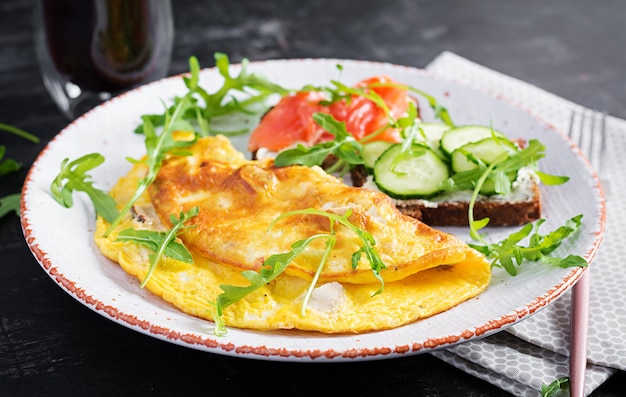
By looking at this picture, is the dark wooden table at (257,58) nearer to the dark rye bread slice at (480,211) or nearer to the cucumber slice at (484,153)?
the dark rye bread slice at (480,211)

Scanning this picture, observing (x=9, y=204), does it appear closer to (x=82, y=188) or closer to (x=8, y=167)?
(x=8, y=167)

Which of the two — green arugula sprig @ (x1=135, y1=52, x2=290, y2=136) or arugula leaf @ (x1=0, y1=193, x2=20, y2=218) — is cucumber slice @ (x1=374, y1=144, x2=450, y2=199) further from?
arugula leaf @ (x1=0, y1=193, x2=20, y2=218)

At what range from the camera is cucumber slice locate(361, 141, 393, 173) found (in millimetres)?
4055

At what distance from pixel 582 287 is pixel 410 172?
98 centimetres

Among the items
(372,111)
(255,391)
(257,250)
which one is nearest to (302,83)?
(372,111)

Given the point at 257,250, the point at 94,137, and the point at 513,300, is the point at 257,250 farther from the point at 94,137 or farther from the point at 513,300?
the point at 94,137

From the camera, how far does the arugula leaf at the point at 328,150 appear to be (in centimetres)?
379

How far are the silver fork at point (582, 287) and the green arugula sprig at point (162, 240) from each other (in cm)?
154

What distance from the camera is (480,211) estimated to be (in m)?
3.92

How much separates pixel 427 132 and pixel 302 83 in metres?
1.12

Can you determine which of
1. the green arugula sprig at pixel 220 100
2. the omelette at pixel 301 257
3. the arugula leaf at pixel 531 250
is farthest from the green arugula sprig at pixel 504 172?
the green arugula sprig at pixel 220 100

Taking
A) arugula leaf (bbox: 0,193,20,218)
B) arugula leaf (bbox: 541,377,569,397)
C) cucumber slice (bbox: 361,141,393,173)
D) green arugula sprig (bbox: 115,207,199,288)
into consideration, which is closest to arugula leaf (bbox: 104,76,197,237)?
green arugula sprig (bbox: 115,207,199,288)

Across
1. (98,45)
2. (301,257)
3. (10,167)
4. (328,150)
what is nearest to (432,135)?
(328,150)

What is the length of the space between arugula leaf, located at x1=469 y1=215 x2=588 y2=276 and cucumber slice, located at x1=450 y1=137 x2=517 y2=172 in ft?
1.71
